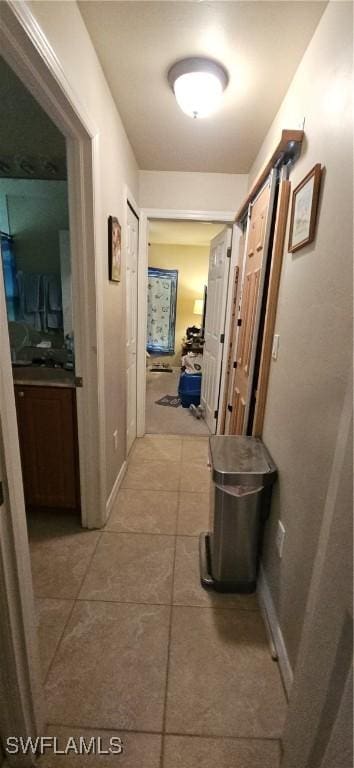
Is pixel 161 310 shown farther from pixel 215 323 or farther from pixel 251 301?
pixel 251 301

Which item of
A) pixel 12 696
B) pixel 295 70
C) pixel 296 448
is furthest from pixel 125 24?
pixel 12 696

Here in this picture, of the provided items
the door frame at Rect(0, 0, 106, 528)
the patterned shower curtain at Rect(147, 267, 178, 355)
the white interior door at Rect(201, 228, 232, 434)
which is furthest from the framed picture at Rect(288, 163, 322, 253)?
the patterned shower curtain at Rect(147, 267, 178, 355)

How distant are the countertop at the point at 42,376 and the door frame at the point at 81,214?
0.13 meters

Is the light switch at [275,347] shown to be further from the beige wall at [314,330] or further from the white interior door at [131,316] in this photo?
the white interior door at [131,316]

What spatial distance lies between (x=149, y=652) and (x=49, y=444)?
1.13 metres

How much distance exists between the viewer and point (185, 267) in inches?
232

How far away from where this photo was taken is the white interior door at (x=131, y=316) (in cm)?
241

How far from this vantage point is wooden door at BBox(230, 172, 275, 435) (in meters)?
1.57

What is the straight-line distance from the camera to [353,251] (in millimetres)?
806

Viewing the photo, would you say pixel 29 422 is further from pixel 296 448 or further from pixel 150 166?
pixel 150 166

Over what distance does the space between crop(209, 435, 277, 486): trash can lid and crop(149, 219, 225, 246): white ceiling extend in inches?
127

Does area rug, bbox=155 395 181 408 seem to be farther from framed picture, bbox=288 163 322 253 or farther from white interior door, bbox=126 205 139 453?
framed picture, bbox=288 163 322 253

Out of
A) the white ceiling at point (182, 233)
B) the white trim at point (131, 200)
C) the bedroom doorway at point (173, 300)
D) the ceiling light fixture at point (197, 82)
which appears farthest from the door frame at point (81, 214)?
the white ceiling at point (182, 233)

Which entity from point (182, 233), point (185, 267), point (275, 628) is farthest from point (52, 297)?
point (185, 267)
